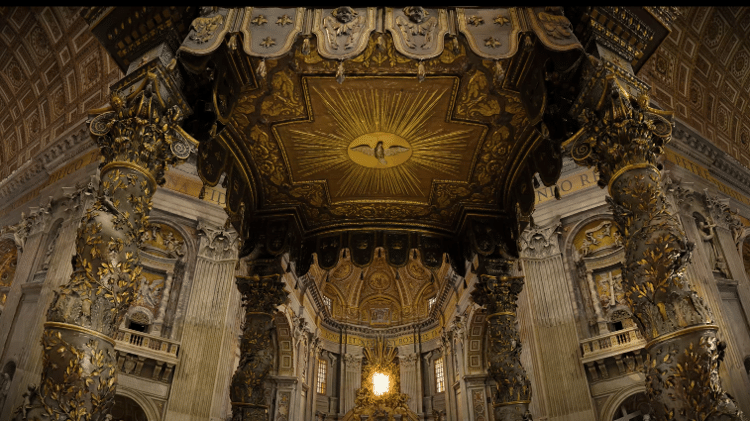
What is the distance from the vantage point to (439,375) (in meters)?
23.4

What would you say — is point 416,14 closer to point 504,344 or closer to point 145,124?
point 145,124

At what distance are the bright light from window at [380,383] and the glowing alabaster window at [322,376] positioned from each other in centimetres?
219

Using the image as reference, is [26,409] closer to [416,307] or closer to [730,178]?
[730,178]

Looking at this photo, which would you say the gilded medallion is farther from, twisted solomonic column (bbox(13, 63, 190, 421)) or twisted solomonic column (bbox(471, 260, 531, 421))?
twisted solomonic column (bbox(13, 63, 190, 421))

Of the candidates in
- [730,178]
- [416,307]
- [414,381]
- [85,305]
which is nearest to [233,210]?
[85,305]

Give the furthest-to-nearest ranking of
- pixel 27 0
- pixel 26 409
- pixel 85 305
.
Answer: pixel 85 305, pixel 26 409, pixel 27 0

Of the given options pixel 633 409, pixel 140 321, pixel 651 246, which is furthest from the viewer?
pixel 140 321

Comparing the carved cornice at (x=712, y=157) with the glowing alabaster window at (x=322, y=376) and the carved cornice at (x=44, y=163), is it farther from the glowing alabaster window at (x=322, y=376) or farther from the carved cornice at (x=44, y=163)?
the glowing alabaster window at (x=322, y=376)

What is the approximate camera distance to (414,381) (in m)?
23.9

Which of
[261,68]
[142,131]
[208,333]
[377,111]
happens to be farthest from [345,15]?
[208,333]

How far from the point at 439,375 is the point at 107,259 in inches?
859

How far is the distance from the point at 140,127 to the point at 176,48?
807mm

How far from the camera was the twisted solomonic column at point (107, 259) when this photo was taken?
290 cm

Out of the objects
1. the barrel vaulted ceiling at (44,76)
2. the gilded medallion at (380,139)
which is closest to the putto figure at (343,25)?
the gilded medallion at (380,139)
